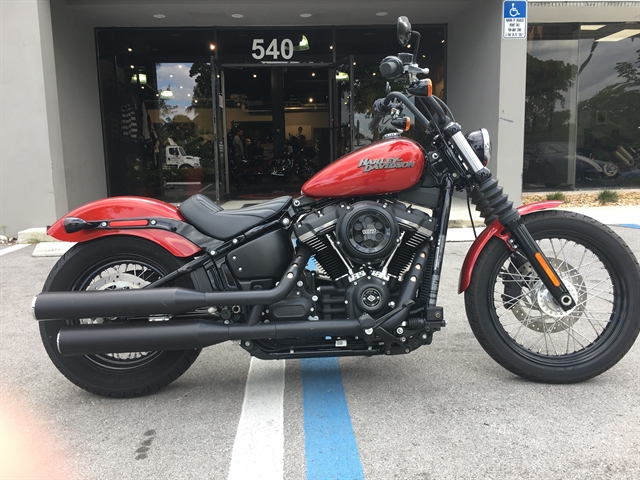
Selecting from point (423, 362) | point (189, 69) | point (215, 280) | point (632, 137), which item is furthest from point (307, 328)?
point (632, 137)

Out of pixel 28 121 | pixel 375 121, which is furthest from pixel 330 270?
pixel 28 121

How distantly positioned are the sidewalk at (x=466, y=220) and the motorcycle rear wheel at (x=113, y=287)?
10.2 feet

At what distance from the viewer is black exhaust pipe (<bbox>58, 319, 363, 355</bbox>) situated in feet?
8.34

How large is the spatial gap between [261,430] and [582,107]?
1260 cm

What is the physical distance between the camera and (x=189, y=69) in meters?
12.0

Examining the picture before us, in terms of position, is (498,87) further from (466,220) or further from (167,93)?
(167,93)

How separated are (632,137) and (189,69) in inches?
450

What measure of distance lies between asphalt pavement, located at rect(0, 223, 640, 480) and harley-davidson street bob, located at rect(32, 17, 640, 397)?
20 cm

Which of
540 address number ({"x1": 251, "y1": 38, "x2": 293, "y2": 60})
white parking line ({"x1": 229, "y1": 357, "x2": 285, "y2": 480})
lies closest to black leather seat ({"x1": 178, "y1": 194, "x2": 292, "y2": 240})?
white parking line ({"x1": 229, "y1": 357, "x2": 285, "y2": 480})

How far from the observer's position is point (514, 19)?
877cm

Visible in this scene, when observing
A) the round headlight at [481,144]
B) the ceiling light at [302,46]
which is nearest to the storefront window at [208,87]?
the ceiling light at [302,46]

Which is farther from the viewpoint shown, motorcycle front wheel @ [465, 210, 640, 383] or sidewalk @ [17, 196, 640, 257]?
sidewalk @ [17, 196, 640, 257]

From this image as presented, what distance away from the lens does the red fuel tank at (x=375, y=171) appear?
8.44 ft

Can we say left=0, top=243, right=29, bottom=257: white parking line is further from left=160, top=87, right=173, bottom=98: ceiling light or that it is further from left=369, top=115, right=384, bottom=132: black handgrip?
left=369, top=115, right=384, bottom=132: black handgrip
